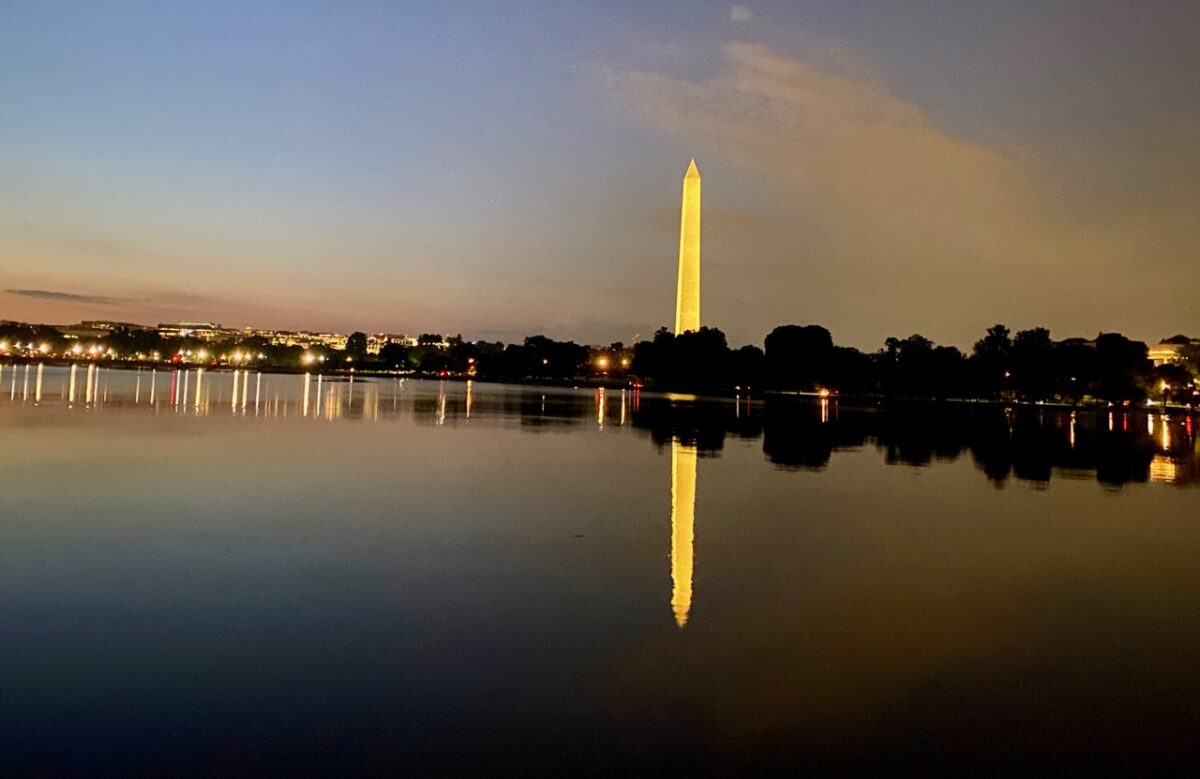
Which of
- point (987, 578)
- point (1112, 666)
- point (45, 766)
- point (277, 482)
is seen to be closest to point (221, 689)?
point (45, 766)

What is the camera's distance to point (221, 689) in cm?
684

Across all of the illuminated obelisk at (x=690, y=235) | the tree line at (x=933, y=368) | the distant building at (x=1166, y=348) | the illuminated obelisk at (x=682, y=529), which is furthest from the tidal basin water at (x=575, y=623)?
the distant building at (x=1166, y=348)

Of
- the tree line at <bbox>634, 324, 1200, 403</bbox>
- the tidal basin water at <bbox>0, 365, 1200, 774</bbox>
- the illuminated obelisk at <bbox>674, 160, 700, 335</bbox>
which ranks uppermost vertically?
the illuminated obelisk at <bbox>674, 160, 700, 335</bbox>

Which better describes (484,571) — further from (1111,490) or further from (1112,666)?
(1111,490)

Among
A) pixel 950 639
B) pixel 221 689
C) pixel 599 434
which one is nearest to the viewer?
pixel 221 689

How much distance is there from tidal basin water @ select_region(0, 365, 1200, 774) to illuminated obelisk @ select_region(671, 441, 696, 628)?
8cm

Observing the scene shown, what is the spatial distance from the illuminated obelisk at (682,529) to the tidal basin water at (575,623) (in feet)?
0.26

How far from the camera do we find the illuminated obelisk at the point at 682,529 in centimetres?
982

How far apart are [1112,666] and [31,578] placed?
35.9ft

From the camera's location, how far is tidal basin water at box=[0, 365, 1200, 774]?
617cm

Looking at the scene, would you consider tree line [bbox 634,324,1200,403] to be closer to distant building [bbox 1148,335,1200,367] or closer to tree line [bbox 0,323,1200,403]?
tree line [bbox 0,323,1200,403]

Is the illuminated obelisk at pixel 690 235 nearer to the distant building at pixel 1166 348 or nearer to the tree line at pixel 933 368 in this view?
the tree line at pixel 933 368

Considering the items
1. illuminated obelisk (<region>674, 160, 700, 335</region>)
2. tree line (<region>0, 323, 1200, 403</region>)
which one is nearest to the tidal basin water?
illuminated obelisk (<region>674, 160, 700, 335</region>)

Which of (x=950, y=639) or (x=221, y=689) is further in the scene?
(x=950, y=639)
